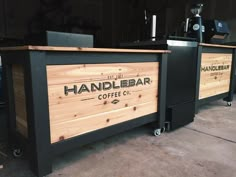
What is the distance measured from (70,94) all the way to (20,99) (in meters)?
0.34

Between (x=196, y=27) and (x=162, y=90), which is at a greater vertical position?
(x=196, y=27)

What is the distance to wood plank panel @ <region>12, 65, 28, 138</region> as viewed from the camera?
4.28ft

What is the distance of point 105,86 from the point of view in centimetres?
151

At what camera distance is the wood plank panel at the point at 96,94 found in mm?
1278

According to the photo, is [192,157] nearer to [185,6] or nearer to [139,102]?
[139,102]

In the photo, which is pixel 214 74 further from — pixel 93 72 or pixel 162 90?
pixel 93 72

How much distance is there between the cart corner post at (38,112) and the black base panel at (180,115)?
1185mm

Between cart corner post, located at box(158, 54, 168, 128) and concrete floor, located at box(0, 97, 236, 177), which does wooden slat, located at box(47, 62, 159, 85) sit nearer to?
cart corner post, located at box(158, 54, 168, 128)

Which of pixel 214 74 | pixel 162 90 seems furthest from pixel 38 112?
pixel 214 74

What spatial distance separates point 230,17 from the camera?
446 cm

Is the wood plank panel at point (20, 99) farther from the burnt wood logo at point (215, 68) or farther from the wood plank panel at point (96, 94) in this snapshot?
the burnt wood logo at point (215, 68)

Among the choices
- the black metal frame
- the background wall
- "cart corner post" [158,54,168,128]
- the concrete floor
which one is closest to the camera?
the concrete floor

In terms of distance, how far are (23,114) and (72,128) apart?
1.10 ft

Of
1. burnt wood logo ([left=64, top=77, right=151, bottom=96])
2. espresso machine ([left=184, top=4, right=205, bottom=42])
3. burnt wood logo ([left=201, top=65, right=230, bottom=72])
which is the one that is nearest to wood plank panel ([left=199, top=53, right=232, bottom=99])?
burnt wood logo ([left=201, top=65, right=230, bottom=72])
